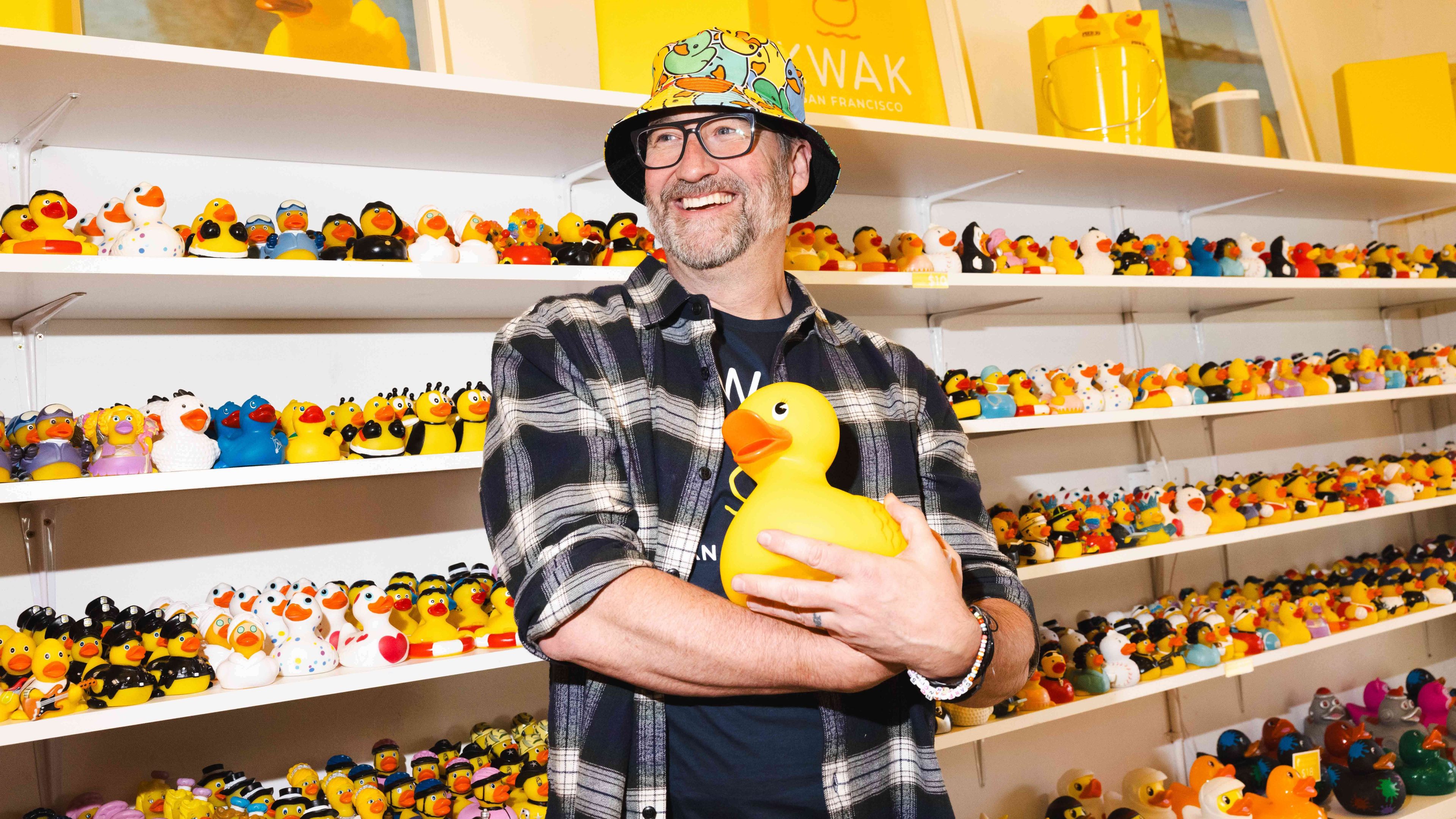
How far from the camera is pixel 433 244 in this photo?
188 centimetres

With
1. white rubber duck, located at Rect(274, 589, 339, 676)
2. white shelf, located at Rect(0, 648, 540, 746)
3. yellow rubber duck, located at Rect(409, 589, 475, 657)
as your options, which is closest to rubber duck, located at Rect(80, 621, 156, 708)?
white shelf, located at Rect(0, 648, 540, 746)

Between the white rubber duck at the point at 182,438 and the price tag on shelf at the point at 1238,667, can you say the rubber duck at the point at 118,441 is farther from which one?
the price tag on shelf at the point at 1238,667

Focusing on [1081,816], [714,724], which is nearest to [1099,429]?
[1081,816]

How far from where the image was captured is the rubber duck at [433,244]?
187cm

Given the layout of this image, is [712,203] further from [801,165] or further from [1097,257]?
[1097,257]

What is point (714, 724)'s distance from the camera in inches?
48.6

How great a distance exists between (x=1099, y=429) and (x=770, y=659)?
2509 millimetres

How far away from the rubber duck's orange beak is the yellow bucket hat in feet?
1.95

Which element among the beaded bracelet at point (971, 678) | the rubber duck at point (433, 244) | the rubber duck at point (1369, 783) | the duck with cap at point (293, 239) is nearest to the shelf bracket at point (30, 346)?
the duck with cap at point (293, 239)

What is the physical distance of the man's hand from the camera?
92 cm

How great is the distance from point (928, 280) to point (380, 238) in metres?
1.26

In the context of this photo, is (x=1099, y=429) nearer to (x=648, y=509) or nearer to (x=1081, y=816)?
(x=1081, y=816)

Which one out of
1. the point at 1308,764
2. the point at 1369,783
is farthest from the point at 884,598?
the point at 1369,783

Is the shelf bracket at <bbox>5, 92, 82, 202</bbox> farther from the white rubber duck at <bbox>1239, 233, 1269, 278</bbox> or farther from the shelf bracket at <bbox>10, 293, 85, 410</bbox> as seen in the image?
the white rubber duck at <bbox>1239, 233, 1269, 278</bbox>
